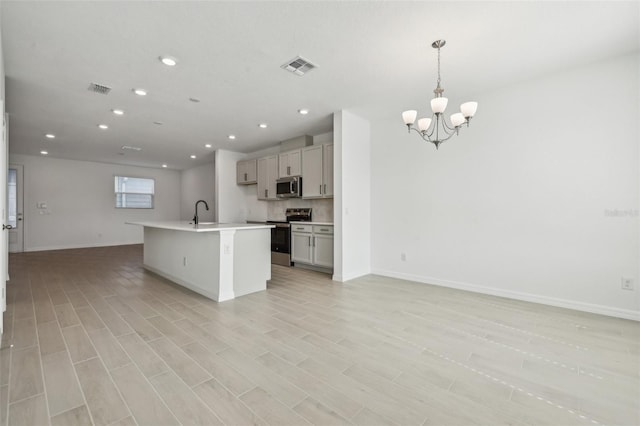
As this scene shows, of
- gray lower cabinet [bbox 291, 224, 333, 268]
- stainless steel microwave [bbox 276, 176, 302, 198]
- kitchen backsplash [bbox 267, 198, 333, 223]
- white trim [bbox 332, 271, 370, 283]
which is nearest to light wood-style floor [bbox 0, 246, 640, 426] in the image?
white trim [bbox 332, 271, 370, 283]

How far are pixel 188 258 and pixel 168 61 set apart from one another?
2.39 m

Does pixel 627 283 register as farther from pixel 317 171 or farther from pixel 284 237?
pixel 284 237

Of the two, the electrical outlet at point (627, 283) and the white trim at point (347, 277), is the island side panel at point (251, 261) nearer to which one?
the white trim at point (347, 277)

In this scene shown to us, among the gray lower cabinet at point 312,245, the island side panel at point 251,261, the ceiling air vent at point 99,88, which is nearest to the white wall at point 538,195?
the gray lower cabinet at point 312,245

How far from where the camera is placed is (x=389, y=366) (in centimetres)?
194

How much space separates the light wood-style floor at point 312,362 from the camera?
1.51 m

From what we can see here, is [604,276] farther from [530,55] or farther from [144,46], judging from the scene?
[144,46]

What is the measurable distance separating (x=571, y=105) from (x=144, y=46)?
174 inches

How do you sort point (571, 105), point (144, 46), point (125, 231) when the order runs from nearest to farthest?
1. point (144, 46)
2. point (571, 105)
3. point (125, 231)

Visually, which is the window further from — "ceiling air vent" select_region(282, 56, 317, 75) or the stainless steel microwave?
"ceiling air vent" select_region(282, 56, 317, 75)

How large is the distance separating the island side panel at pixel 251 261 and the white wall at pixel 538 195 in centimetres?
218

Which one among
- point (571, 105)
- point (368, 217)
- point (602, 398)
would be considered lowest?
point (602, 398)

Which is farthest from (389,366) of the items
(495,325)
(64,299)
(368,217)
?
(64,299)

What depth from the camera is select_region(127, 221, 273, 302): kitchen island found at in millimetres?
3316
